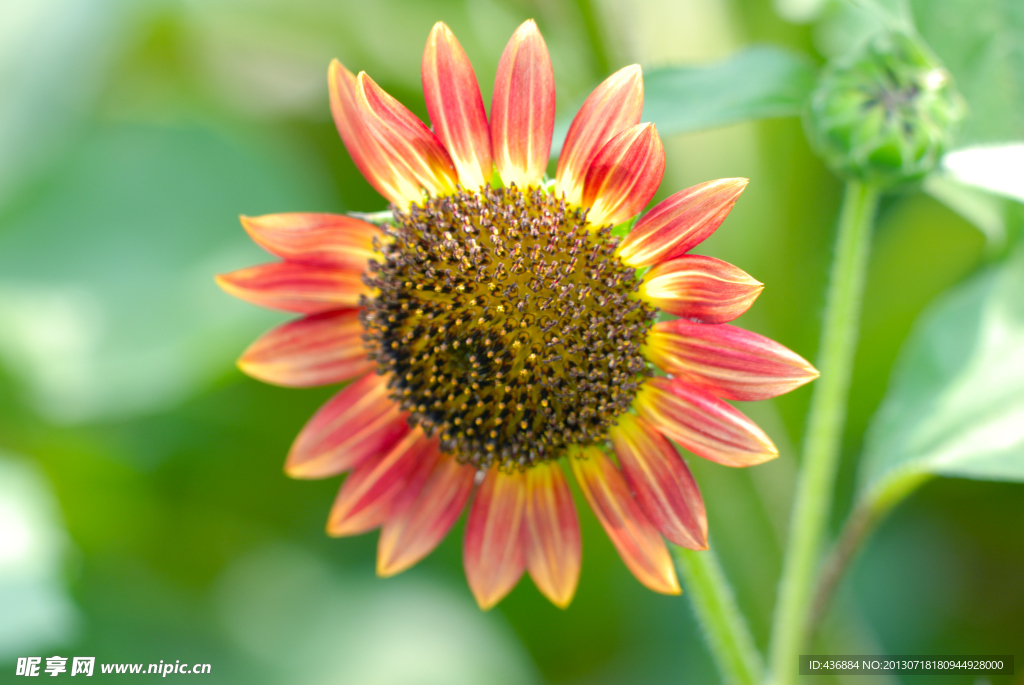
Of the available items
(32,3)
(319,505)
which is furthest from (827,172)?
(32,3)

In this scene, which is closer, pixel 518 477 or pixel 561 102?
pixel 518 477

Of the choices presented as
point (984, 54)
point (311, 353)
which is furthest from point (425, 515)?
point (984, 54)

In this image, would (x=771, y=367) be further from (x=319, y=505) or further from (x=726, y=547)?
(x=319, y=505)

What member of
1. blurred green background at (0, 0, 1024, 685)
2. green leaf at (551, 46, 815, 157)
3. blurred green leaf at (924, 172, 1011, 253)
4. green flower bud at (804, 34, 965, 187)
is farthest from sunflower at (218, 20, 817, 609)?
blurred green background at (0, 0, 1024, 685)

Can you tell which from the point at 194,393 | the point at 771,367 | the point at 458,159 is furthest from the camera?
the point at 194,393

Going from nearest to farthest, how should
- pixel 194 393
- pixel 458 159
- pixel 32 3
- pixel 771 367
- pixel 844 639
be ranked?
1. pixel 771 367
2. pixel 458 159
3. pixel 844 639
4. pixel 194 393
5. pixel 32 3

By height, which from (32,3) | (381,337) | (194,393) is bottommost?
(194,393)
